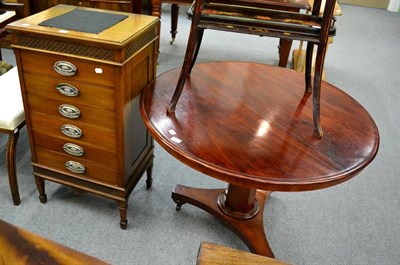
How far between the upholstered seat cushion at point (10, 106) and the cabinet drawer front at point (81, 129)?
0.09m

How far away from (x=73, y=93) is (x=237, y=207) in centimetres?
86

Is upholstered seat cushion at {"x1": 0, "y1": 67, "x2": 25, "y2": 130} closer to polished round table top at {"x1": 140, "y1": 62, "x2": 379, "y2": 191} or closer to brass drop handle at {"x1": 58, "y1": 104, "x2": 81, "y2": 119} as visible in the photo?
brass drop handle at {"x1": 58, "y1": 104, "x2": 81, "y2": 119}

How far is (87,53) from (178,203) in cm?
84

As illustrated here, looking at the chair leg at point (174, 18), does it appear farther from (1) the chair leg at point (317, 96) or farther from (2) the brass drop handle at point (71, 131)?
(1) the chair leg at point (317, 96)

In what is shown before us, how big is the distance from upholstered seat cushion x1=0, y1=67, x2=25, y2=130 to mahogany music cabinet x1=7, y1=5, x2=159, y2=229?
0.08 metres

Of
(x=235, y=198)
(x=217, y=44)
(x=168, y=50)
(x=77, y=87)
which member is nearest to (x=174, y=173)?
(x=235, y=198)

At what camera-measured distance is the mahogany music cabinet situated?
128cm

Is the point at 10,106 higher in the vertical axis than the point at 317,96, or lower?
lower

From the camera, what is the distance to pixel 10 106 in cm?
156

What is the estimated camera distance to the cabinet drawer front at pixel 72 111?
54.6 inches

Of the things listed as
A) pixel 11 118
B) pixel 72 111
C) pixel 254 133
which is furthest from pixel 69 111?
pixel 254 133

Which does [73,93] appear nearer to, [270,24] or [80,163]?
[80,163]

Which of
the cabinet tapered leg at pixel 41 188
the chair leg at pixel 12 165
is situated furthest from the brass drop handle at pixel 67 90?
the cabinet tapered leg at pixel 41 188

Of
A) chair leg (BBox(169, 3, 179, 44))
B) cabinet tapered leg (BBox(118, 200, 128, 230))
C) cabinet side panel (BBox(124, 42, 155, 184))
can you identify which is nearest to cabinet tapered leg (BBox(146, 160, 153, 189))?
cabinet side panel (BBox(124, 42, 155, 184))
